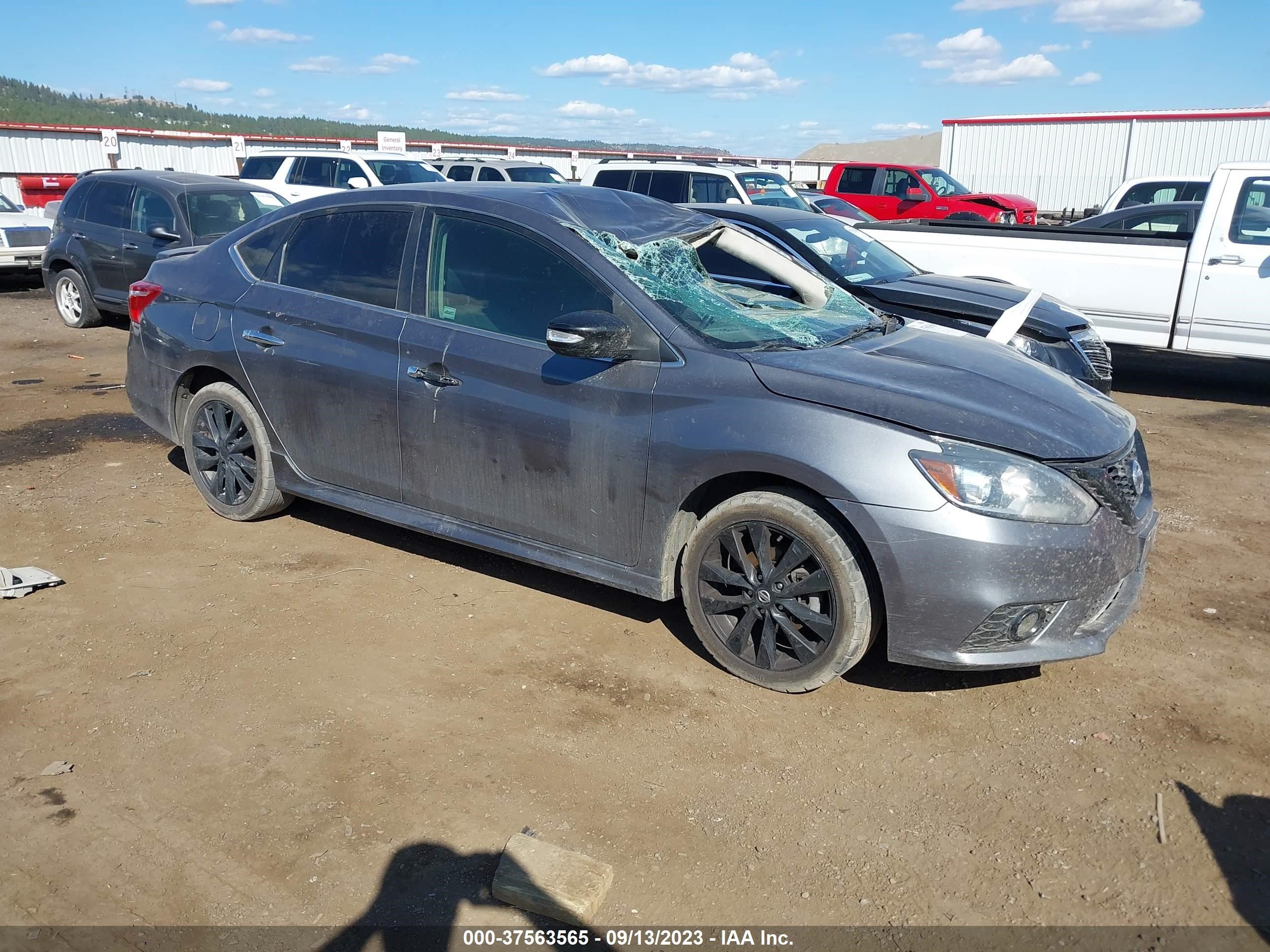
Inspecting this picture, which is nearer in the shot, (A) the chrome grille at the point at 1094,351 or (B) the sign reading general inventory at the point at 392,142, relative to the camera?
(A) the chrome grille at the point at 1094,351

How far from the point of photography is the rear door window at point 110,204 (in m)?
11.6

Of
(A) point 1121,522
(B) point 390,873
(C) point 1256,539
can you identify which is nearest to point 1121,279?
(C) point 1256,539

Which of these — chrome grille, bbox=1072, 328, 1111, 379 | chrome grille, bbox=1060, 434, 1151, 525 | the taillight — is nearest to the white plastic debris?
the taillight

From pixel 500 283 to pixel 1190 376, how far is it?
29.4ft

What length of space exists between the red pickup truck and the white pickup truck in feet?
36.7

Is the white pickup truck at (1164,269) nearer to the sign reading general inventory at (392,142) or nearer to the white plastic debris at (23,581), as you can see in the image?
the white plastic debris at (23,581)

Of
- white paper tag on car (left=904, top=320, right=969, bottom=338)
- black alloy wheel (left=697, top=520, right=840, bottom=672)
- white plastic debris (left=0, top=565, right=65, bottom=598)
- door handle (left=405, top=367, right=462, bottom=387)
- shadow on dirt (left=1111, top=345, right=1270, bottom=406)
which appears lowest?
white plastic debris (left=0, top=565, right=65, bottom=598)

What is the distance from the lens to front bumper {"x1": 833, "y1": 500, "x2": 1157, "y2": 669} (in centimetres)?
353

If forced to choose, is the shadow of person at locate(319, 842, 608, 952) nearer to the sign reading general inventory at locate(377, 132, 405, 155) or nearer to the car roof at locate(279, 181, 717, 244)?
the car roof at locate(279, 181, 717, 244)

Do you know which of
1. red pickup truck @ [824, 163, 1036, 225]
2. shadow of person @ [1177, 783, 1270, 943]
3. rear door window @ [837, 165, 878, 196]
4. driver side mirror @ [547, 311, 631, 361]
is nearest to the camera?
shadow of person @ [1177, 783, 1270, 943]

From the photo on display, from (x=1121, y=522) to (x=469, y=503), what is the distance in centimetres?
263

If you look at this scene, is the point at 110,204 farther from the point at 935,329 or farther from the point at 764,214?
the point at 935,329

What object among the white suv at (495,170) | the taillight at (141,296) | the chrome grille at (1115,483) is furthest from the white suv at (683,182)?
the chrome grille at (1115,483)

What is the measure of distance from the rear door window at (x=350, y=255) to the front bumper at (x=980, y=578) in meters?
2.42
